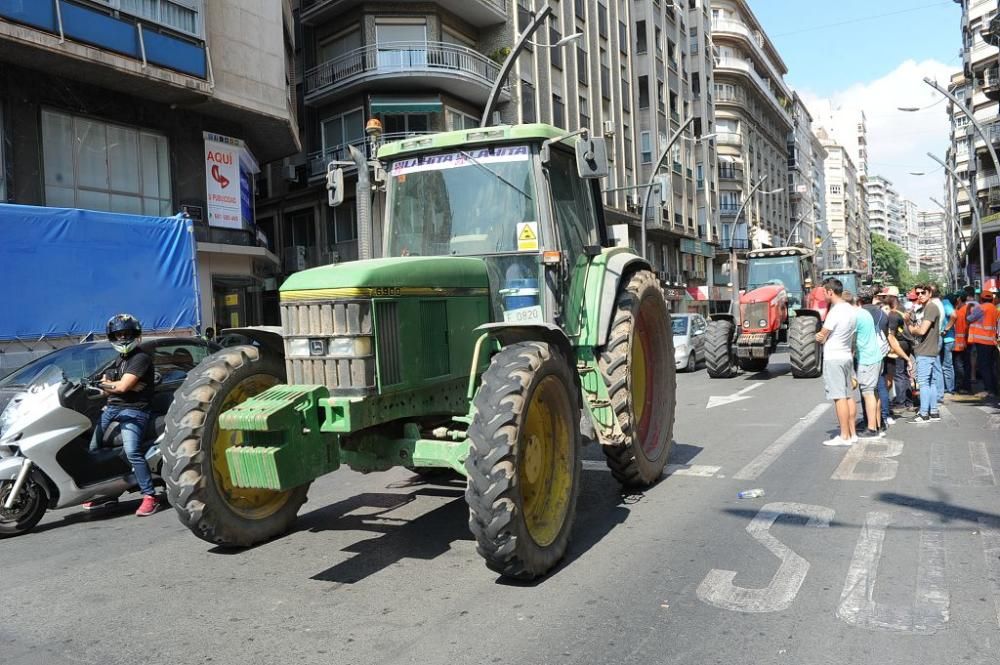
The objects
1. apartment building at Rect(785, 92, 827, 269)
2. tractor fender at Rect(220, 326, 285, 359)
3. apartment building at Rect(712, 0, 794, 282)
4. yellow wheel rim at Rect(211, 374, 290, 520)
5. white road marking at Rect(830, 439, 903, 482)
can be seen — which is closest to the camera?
yellow wheel rim at Rect(211, 374, 290, 520)

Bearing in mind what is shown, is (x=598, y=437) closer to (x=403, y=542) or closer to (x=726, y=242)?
(x=403, y=542)

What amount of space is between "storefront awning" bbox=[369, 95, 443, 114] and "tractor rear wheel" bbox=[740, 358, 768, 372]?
15120mm

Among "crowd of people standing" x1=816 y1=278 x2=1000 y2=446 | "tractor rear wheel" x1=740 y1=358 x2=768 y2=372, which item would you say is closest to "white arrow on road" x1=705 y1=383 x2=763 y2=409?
"crowd of people standing" x1=816 y1=278 x2=1000 y2=446

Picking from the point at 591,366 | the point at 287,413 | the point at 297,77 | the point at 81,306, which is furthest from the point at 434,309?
the point at 297,77

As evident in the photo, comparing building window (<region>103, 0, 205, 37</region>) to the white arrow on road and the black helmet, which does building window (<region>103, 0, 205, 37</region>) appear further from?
the white arrow on road

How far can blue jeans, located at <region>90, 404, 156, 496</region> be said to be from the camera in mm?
6719

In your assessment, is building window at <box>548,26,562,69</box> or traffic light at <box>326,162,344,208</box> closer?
traffic light at <box>326,162,344,208</box>

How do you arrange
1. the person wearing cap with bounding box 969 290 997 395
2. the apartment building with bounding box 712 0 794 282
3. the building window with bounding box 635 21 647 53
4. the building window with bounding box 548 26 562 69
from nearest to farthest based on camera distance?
the person wearing cap with bounding box 969 290 997 395
the building window with bounding box 548 26 562 69
the building window with bounding box 635 21 647 53
the apartment building with bounding box 712 0 794 282

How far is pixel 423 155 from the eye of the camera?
5961 mm

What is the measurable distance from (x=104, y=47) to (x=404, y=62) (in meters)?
12.7

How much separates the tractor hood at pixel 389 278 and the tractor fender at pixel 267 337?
21.3 inches

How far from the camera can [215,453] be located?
497 cm

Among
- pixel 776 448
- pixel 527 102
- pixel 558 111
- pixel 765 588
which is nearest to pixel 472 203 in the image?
pixel 765 588

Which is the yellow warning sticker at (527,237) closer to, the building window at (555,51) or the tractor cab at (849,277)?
the tractor cab at (849,277)
